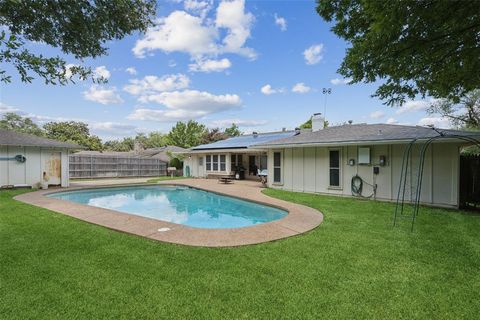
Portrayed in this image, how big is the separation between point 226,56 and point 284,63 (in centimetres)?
456

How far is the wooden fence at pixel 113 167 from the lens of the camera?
868 inches

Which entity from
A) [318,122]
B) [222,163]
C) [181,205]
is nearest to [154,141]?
[222,163]

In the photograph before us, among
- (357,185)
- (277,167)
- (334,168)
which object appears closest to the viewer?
(357,185)

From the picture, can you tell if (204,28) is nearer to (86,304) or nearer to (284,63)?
(284,63)

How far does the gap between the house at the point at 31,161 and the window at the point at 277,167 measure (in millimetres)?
11999

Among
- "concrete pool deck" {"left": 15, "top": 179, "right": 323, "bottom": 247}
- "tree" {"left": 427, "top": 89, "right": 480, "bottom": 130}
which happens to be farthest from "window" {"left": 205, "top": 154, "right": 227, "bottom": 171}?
"tree" {"left": 427, "top": 89, "right": 480, "bottom": 130}

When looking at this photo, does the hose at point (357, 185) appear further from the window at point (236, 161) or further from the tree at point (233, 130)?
the tree at point (233, 130)

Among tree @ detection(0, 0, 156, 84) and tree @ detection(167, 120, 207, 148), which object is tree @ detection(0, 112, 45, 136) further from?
tree @ detection(0, 0, 156, 84)

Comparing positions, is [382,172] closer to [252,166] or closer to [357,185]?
[357,185]

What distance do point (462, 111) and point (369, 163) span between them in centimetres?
2049

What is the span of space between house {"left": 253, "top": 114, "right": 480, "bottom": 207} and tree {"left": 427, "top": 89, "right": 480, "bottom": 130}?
1570cm

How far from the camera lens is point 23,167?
564 inches

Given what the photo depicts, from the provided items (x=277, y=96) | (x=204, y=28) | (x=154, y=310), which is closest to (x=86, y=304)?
(x=154, y=310)

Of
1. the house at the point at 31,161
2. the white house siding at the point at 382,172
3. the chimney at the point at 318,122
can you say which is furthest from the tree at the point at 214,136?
the white house siding at the point at 382,172
